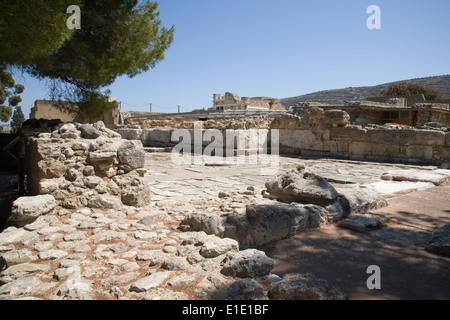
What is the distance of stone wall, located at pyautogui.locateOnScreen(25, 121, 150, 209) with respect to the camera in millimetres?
3953

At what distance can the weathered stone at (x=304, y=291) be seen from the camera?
191 centimetres

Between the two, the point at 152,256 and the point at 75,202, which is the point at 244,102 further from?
the point at 152,256

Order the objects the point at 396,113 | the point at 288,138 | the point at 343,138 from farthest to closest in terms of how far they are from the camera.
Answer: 1. the point at 396,113
2. the point at 288,138
3. the point at 343,138

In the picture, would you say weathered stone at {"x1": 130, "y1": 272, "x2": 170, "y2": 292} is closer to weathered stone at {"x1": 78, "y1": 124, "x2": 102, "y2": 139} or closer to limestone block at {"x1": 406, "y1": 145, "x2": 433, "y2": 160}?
weathered stone at {"x1": 78, "y1": 124, "x2": 102, "y2": 139}

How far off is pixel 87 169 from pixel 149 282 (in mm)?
2654

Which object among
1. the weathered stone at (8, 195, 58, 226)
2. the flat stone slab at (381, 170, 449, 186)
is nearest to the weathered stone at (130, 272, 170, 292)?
the weathered stone at (8, 195, 58, 226)

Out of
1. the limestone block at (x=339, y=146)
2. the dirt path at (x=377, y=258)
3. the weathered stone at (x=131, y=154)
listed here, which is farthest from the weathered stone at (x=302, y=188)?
the limestone block at (x=339, y=146)

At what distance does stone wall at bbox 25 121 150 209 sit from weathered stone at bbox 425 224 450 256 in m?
3.46

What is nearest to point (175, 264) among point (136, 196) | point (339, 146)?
point (136, 196)

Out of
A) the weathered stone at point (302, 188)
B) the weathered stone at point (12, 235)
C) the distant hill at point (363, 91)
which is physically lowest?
the weathered stone at point (12, 235)

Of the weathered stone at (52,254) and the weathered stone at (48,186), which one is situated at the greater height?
the weathered stone at (48,186)

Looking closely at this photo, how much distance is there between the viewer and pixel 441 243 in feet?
9.07

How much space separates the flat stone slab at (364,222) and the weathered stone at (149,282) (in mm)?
2264

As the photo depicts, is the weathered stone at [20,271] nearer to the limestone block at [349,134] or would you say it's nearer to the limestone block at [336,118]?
the limestone block at [349,134]
